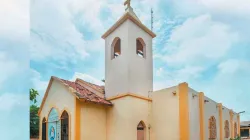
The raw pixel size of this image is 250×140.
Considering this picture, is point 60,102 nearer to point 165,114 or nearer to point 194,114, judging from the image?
point 165,114

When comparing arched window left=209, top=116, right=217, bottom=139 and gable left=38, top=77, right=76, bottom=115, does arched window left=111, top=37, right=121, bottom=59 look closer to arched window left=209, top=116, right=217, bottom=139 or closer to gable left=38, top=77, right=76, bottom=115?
gable left=38, top=77, right=76, bottom=115

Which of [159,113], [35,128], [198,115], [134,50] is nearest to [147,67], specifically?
[134,50]

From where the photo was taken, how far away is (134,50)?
235 inches

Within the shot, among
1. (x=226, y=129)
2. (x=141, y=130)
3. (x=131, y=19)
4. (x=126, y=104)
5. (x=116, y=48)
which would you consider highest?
(x=131, y=19)

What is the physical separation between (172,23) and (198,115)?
7.75 feet

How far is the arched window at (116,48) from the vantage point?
6.34 meters

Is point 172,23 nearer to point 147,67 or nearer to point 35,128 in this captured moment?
point 147,67

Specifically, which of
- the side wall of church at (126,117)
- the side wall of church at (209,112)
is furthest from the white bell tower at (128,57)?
the side wall of church at (209,112)

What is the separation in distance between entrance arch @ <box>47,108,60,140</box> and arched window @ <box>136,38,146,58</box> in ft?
8.11

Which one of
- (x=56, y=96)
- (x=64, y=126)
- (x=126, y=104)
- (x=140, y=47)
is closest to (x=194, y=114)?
(x=126, y=104)

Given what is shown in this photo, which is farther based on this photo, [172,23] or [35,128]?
[35,128]

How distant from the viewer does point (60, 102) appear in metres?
5.71

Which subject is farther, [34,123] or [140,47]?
[34,123]

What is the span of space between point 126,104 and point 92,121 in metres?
0.83
